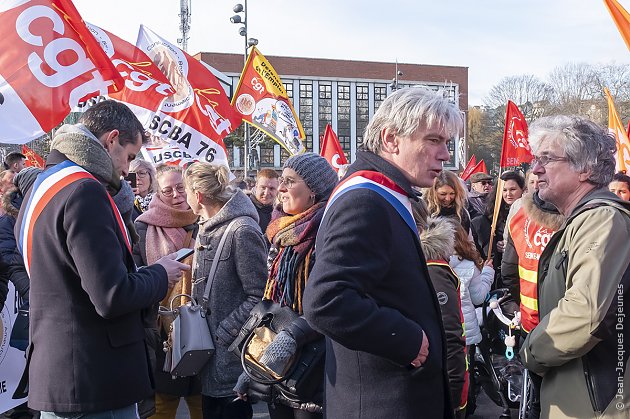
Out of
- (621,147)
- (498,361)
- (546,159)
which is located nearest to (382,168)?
(546,159)

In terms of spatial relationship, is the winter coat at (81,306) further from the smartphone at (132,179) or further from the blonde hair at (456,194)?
the smartphone at (132,179)

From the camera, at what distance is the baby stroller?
16.4 ft

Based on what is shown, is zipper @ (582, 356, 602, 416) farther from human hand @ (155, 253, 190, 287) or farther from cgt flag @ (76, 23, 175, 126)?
cgt flag @ (76, 23, 175, 126)

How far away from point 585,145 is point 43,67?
134 inches

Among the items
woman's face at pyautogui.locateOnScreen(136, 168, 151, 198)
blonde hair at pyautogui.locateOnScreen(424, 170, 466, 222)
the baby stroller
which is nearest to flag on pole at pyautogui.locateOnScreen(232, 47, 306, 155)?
woman's face at pyautogui.locateOnScreen(136, 168, 151, 198)

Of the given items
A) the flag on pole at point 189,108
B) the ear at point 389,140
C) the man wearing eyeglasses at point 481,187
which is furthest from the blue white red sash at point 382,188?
the man wearing eyeglasses at point 481,187

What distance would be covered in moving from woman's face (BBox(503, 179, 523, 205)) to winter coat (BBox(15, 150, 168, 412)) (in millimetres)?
5494

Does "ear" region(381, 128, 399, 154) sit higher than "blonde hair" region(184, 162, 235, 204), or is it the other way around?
"ear" region(381, 128, 399, 154)

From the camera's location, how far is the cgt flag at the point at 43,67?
423 cm

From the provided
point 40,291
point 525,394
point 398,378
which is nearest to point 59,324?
point 40,291

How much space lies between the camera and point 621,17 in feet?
17.1

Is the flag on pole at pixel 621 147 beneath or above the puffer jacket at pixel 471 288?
above

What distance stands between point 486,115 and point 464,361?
71.7 m

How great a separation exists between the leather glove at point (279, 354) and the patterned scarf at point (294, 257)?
0.25 meters
